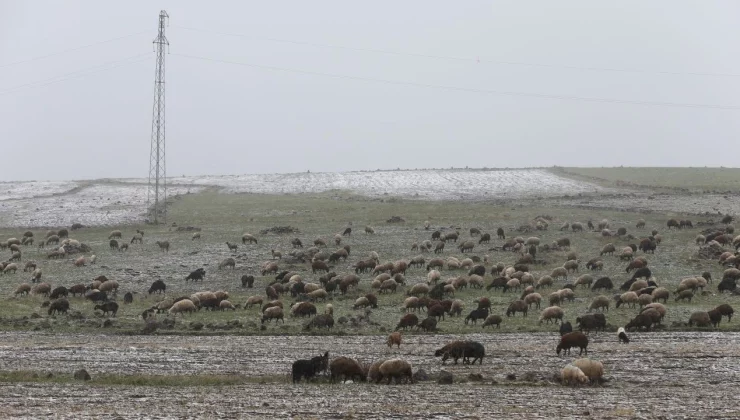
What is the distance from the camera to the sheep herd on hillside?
93.8 feet

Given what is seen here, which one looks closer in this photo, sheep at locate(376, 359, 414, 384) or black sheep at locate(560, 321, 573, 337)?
sheep at locate(376, 359, 414, 384)

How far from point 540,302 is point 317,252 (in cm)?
1829

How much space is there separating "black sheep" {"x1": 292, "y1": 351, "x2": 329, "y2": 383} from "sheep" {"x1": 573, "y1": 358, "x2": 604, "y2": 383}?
21.4 feet

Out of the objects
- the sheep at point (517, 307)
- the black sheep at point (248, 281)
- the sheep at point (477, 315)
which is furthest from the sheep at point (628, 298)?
the black sheep at point (248, 281)

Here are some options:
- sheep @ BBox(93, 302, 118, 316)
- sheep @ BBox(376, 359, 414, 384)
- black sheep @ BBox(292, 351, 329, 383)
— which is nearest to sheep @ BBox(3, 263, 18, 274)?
sheep @ BBox(93, 302, 118, 316)

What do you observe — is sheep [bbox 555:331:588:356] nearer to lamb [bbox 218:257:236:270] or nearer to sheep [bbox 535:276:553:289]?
sheep [bbox 535:276:553:289]

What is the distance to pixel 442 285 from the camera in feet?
125

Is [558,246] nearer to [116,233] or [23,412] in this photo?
[116,233]

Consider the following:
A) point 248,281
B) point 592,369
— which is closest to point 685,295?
point 592,369

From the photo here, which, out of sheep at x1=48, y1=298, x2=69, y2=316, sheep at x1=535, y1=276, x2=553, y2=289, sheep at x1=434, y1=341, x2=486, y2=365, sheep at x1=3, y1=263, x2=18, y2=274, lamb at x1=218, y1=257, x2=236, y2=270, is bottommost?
sheep at x1=48, y1=298, x2=69, y2=316

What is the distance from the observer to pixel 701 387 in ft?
66.3

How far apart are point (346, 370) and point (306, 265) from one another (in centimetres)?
2625

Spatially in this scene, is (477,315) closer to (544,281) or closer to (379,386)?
(544,281)

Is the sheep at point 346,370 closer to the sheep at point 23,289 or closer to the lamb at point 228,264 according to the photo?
the sheep at point 23,289
